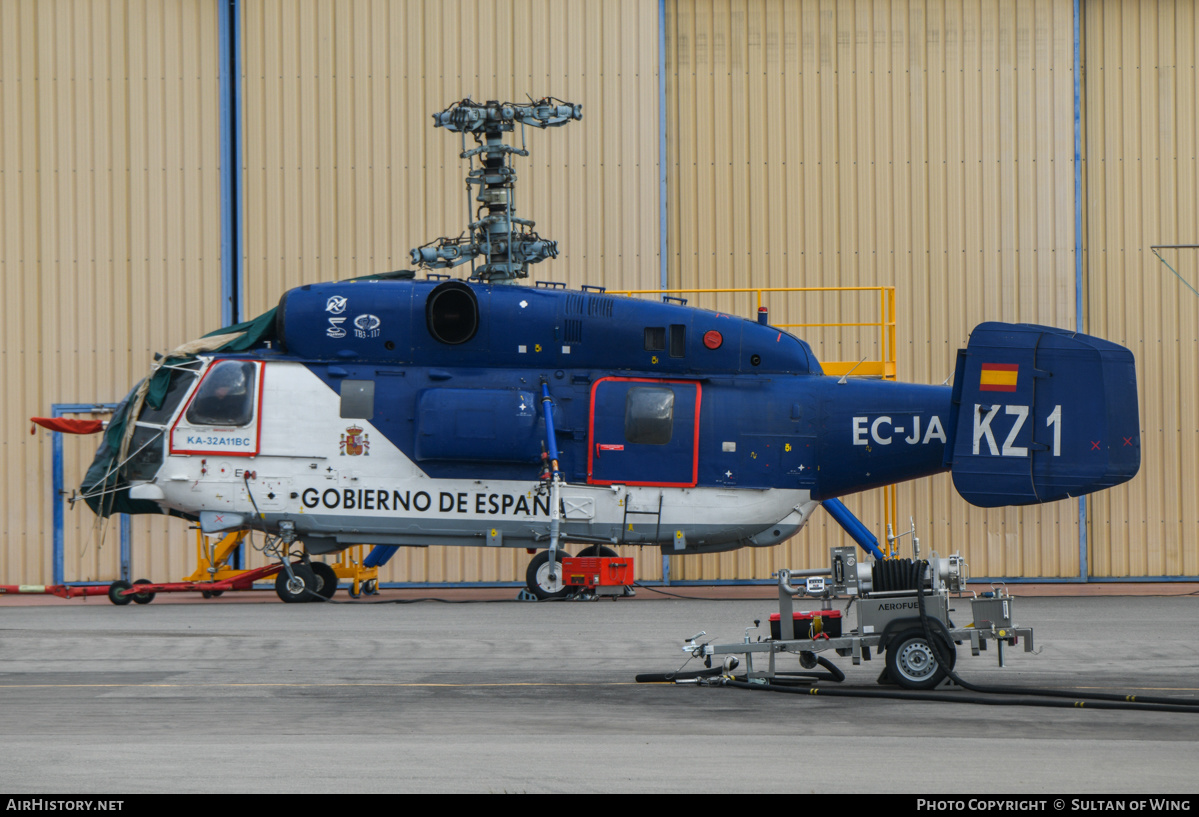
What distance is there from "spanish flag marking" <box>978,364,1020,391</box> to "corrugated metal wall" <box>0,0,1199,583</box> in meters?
7.44

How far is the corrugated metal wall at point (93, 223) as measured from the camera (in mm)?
20406

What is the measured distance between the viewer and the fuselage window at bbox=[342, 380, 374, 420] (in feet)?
52.3

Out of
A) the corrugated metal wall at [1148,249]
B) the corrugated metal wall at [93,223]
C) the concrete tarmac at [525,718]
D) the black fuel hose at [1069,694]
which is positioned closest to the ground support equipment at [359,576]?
the corrugated metal wall at [93,223]

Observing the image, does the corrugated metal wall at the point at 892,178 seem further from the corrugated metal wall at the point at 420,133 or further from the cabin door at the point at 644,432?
the cabin door at the point at 644,432

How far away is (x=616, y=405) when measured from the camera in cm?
1591

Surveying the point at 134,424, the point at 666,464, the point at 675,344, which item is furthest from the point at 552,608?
the point at 134,424

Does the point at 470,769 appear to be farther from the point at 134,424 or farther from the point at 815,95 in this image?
the point at 815,95

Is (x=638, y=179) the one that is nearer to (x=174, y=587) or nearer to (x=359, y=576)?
(x=359, y=576)

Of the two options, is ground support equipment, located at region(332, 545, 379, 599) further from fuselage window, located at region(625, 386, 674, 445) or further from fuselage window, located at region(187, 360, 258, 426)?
fuselage window, located at region(625, 386, 674, 445)

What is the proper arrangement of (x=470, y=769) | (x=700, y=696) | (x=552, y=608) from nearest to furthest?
(x=470, y=769)
(x=700, y=696)
(x=552, y=608)

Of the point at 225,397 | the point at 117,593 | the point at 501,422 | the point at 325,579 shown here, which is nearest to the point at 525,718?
the point at 501,422

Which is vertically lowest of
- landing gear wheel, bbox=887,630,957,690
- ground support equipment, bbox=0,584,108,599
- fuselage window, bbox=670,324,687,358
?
ground support equipment, bbox=0,584,108,599

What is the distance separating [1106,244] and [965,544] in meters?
5.58

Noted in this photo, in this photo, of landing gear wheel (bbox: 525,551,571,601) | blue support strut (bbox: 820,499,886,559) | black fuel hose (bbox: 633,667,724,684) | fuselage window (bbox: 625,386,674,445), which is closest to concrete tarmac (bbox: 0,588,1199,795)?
black fuel hose (bbox: 633,667,724,684)
